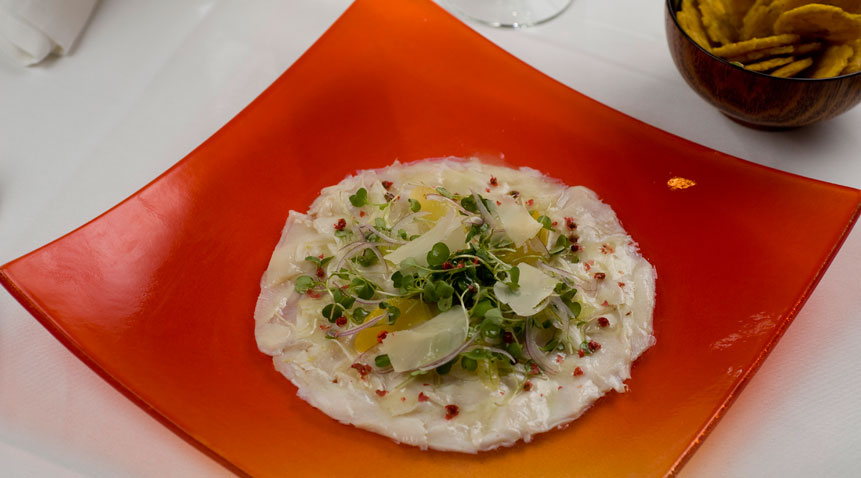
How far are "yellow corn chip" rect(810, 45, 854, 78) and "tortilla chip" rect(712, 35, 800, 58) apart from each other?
4.0 inches

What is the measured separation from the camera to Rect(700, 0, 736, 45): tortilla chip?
2406 mm

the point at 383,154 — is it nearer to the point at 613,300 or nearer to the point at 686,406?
the point at 613,300

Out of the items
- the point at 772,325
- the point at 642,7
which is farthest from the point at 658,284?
the point at 642,7

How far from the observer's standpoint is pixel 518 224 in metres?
2.06

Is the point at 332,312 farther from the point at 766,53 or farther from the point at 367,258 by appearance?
the point at 766,53

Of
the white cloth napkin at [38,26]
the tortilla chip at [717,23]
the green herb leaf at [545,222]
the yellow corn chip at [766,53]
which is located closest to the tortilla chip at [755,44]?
the yellow corn chip at [766,53]

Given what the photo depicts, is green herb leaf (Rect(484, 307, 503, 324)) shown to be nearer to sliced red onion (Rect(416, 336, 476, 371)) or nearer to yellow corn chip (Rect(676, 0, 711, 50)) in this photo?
sliced red onion (Rect(416, 336, 476, 371))

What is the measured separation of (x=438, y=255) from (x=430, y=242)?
0.21 feet

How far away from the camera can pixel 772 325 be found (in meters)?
1.97

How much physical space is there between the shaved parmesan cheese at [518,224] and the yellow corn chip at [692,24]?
2.68ft

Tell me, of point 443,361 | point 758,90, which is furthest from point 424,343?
point 758,90

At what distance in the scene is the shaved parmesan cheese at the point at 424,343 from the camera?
1873 millimetres

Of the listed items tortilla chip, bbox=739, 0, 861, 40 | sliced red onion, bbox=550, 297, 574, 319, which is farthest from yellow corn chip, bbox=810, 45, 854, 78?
sliced red onion, bbox=550, 297, 574, 319

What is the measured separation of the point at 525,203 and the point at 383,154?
0.52 m
